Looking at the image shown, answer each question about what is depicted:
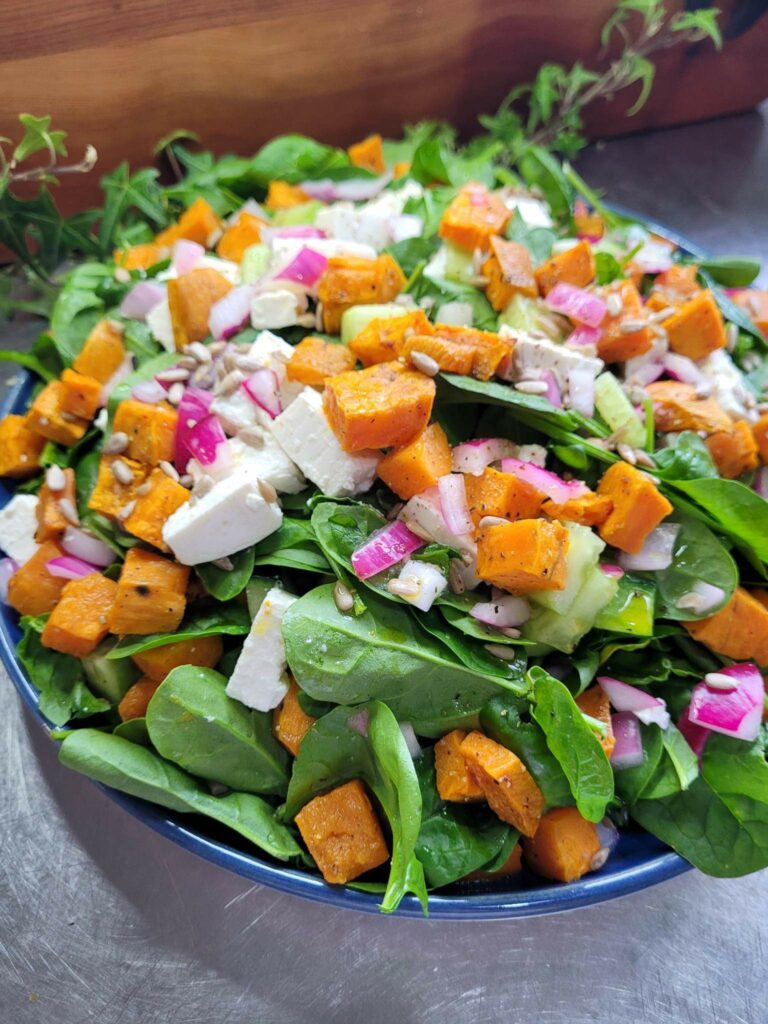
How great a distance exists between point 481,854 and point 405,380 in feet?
2.80

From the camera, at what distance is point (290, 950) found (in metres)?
1.53

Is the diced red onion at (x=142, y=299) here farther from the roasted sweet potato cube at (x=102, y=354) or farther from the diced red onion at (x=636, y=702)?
the diced red onion at (x=636, y=702)

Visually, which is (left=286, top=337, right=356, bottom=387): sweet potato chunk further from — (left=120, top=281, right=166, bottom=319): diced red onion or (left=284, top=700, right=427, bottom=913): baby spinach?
(left=284, top=700, right=427, bottom=913): baby spinach

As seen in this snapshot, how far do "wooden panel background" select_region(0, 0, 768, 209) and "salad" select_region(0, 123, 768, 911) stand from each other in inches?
33.3

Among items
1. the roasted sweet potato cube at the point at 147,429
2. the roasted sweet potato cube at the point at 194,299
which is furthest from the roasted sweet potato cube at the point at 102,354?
the roasted sweet potato cube at the point at 147,429

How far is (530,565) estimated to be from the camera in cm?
133

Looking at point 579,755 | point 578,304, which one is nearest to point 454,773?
point 579,755

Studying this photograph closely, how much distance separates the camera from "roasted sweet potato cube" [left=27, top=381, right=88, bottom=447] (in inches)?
67.7

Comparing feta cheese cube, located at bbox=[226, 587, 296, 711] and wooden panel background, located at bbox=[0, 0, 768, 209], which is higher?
wooden panel background, located at bbox=[0, 0, 768, 209]

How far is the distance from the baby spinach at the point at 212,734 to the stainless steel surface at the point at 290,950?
335 mm

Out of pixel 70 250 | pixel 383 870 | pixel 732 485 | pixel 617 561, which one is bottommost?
pixel 383 870

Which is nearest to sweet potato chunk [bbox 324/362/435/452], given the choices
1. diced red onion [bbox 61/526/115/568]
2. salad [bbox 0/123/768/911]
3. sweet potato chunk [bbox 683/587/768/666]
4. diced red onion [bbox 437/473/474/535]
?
salad [bbox 0/123/768/911]

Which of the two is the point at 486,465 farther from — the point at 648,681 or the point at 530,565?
the point at 648,681

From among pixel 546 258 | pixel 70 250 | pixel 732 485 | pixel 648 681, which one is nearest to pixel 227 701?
pixel 648 681
